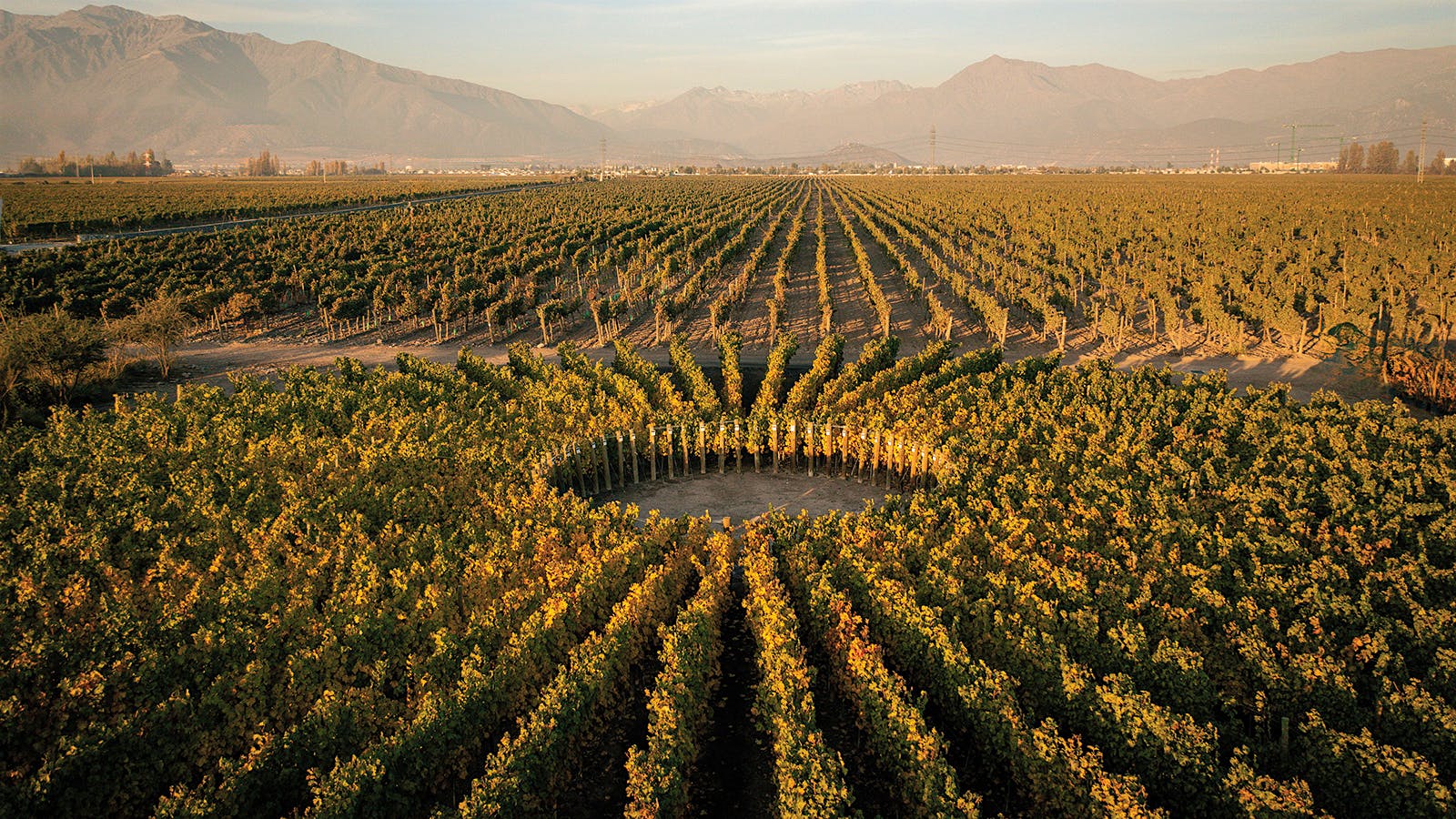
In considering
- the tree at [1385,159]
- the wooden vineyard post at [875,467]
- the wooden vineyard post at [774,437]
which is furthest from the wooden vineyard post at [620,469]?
the tree at [1385,159]

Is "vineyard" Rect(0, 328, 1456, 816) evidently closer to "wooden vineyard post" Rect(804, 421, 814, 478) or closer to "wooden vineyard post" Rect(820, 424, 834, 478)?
"wooden vineyard post" Rect(820, 424, 834, 478)

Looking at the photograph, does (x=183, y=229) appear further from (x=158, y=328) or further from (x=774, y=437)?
(x=774, y=437)

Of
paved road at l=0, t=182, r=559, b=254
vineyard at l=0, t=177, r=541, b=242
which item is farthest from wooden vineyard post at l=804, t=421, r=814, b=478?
vineyard at l=0, t=177, r=541, b=242

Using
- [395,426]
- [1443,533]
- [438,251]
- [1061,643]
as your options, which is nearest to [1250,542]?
[1443,533]

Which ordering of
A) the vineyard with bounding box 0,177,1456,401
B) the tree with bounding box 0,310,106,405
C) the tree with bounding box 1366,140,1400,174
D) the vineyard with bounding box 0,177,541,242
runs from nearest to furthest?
the tree with bounding box 0,310,106,405 < the vineyard with bounding box 0,177,1456,401 < the vineyard with bounding box 0,177,541,242 < the tree with bounding box 1366,140,1400,174

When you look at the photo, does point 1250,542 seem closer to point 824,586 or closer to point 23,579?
point 824,586

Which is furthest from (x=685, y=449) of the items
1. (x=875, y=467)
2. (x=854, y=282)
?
(x=854, y=282)

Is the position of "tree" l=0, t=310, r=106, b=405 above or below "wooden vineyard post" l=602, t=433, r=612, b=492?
above
